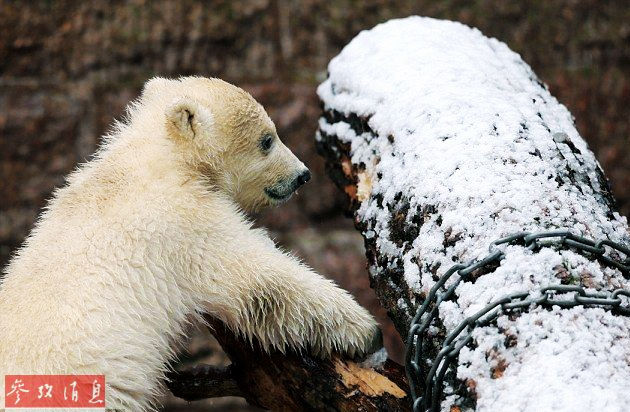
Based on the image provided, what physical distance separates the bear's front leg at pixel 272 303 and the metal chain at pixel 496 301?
21.0 inches

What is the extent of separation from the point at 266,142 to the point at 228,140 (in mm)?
170

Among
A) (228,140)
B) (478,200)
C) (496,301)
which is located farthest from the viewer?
(228,140)

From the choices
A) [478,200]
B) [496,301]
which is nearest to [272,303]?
[478,200]

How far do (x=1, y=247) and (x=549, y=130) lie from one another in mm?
2997

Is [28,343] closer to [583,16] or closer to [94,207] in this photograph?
[94,207]

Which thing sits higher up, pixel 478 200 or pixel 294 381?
pixel 478 200

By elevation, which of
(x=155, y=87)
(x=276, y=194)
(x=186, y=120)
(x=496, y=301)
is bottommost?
(x=496, y=301)

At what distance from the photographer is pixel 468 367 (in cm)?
151

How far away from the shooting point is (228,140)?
8.09ft

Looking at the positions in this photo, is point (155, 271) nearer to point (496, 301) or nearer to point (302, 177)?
point (302, 177)

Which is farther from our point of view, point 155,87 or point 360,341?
point 155,87

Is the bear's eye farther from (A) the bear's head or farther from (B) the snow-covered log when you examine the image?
(B) the snow-covered log

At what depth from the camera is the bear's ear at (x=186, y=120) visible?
2.31 metres

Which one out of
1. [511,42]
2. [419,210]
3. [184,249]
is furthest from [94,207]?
[511,42]
